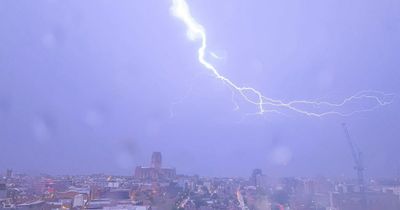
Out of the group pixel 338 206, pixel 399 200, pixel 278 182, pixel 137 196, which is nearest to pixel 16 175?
pixel 137 196

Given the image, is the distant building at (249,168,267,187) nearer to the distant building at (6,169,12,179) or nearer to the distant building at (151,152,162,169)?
the distant building at (151,152,162,169)

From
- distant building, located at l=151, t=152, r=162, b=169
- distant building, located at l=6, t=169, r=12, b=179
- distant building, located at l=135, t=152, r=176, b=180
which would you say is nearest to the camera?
distant building, located at l=6, t=169, r=12, b=179

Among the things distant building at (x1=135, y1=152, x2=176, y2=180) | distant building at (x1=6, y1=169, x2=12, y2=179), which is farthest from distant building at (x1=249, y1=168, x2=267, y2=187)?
distant building at (x1=6, y1=169, x2=12, y2=179)

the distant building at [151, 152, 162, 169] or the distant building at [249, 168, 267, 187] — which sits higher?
the distant building at [151, 152, 162, 169]

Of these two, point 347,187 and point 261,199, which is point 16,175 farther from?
point 347,187

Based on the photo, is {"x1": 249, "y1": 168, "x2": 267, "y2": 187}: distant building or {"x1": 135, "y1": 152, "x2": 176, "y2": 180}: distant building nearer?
{"x1": 249, "y1": 168, "x2": 267, "y2": 187}: distant building

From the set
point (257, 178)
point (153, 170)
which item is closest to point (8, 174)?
point (153, 170)

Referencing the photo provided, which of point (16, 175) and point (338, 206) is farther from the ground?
point (16, 175)

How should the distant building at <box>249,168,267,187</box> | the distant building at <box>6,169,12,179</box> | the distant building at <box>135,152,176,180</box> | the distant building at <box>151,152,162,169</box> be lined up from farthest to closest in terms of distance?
the distant building at <box>151,152,162,169</box> → the distant building at <box>135,152,176,180</box> → the distant building at <box>249,168,267,187</box> → the distant building at <box>6,169,12,179</box>

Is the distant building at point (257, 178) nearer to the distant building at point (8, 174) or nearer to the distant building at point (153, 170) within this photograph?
the distant building at point (153, 170)

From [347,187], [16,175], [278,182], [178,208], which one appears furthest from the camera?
[278,182]

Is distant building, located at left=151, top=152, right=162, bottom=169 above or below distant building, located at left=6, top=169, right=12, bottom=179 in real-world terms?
above
